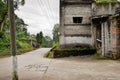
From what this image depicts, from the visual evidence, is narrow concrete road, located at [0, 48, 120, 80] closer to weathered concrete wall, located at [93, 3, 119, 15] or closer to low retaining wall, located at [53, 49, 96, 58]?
low retaining wall, located at [53, 49, 96, 58]

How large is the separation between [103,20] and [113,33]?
2436 mm

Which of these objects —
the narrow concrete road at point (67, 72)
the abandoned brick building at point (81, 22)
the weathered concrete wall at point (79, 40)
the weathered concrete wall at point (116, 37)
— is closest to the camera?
the narrow concrete road at point (67, 72)

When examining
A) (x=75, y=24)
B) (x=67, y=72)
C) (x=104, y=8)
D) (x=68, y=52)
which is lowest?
(x=67, y=72)

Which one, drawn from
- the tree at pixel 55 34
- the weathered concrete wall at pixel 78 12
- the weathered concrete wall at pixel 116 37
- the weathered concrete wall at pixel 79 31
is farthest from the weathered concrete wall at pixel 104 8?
the tree at pixel 55 34

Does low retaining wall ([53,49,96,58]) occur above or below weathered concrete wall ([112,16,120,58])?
below

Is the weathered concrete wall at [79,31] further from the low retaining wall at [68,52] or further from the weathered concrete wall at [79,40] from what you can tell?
the low retaining wall at [68,52]

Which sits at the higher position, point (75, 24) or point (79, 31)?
point (75, 24)

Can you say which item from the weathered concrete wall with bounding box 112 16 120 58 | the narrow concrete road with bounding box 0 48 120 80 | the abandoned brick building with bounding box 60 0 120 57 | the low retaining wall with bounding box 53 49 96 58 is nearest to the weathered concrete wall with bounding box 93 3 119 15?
the abandoned brick building with bounding box 60 0 120 57

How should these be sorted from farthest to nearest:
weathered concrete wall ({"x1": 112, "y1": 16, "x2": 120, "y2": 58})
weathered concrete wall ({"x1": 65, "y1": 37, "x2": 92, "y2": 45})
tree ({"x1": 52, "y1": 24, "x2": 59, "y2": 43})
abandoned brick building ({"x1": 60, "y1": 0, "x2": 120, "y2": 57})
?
tree ({"x1": 52, "y1": 24, "x2": 59, "y2": 43}) < weathered concrete wall ({"x1": 65, "y1": 37, "x2": 92, "y2": 45}) < abandoned brick building ({"x1": 60, "y1": 0, "x2": 120, "y2": 57}) < weathered concrete wall ({"x1": 112, "y1": 16, "x2": 120, "y2": 58})

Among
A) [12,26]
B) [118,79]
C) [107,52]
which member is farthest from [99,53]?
[12,26]

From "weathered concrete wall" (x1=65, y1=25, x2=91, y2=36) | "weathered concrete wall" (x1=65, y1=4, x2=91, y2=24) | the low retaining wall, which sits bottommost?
the low retaining wall

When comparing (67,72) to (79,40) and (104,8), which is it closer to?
(79,40)

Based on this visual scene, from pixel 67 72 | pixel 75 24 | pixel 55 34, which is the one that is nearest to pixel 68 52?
pixel 75 24

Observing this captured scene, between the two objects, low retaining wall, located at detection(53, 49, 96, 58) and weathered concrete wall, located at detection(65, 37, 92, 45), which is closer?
low retaining wall, located at detection(53, 49, 96, 58)
